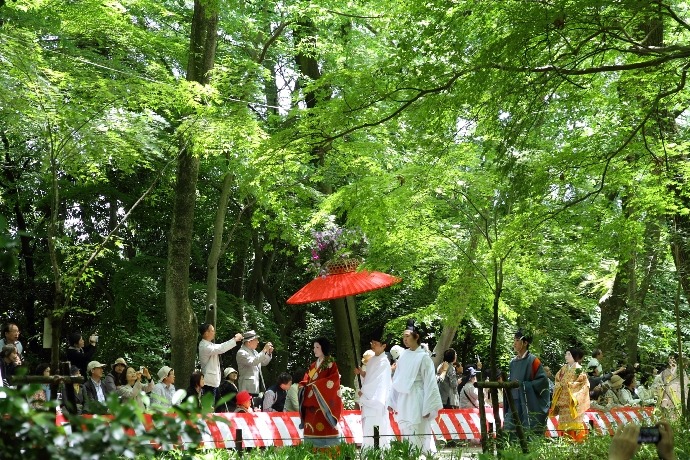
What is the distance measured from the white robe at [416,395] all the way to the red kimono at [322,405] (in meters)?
1.01

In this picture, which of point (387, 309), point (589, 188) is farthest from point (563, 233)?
point (387, 309)

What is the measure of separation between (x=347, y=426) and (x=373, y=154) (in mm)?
3842

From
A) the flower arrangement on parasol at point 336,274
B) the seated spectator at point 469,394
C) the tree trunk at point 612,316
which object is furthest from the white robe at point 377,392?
the tree trunk at point 612,316

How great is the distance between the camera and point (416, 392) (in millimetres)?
10141

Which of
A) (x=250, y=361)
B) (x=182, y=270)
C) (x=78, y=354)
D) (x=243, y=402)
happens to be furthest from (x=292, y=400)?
(x=78, y=354)

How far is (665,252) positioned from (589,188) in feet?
9.21

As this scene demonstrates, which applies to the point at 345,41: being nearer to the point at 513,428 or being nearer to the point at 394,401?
the point at 394,401

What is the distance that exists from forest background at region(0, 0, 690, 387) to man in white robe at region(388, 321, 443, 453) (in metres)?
0.84

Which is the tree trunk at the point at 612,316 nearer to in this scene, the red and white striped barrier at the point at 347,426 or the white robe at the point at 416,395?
the red and white striped barrier at the point at 347,426

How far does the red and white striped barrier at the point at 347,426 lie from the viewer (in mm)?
9484

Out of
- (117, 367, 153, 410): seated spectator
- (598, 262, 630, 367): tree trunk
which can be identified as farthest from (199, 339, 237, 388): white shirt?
(598, 262, 630, 367): tree trunk

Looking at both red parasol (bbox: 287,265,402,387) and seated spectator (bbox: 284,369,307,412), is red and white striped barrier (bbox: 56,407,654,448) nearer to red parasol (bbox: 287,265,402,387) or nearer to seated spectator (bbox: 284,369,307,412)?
seated spectator (bbox: 284,369,307,412)

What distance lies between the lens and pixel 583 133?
10023 mm

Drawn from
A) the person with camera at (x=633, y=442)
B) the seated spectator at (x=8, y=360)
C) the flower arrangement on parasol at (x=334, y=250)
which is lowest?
the person with camera at (x=633, y=442)
